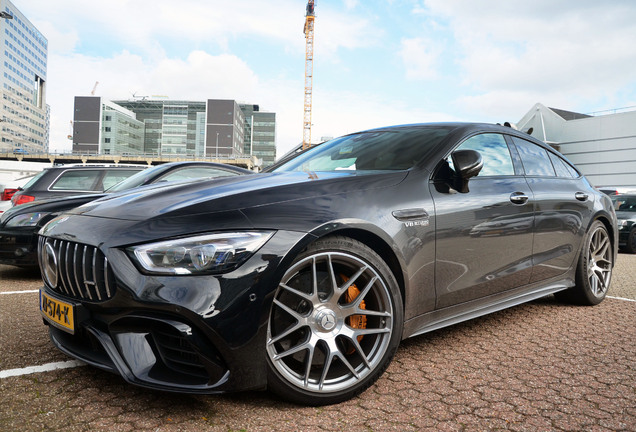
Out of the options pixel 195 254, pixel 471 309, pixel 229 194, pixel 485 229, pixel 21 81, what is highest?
pixel 21 81

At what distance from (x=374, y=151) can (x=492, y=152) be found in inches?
33.5

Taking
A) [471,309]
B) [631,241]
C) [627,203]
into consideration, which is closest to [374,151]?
[471,309]

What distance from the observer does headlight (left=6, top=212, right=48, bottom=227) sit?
496cm

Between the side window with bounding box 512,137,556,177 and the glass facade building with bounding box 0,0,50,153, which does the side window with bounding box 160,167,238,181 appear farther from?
the glass facade building with bounding box 0,0,50,153

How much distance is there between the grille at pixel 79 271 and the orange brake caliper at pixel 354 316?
1.01 metres

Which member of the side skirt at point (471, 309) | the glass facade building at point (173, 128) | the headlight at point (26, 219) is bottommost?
the side skirt at point (471, 309)

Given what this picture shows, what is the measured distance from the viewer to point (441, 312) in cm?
262

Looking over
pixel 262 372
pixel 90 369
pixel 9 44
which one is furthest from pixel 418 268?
pixel 9 44

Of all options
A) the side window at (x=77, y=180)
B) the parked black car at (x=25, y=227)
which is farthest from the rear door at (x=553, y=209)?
the side window at (x=77, y=180)

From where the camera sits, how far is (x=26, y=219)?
4973 millimetres

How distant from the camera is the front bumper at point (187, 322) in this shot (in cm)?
177

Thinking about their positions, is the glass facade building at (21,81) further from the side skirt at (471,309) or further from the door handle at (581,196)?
the side skirt at (471,309)

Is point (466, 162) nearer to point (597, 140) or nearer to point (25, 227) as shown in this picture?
point (25, 227)

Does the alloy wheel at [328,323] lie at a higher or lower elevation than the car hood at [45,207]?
lower
